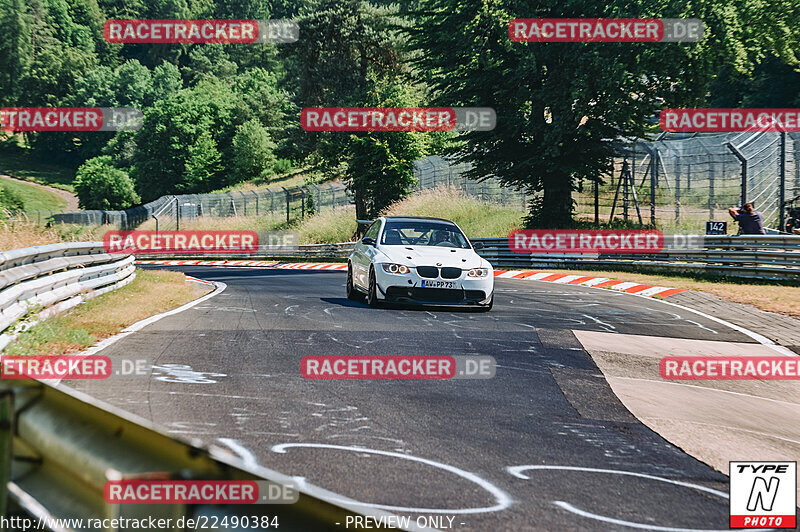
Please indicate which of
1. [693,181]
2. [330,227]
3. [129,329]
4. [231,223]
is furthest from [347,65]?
[129,329]

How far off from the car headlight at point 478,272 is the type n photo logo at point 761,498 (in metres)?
9.02

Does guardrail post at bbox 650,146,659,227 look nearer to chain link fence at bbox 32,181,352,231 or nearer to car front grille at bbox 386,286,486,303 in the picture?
car front grille at bbox 386,286,486,303

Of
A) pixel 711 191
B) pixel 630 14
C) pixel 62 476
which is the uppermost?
pixel 630 14

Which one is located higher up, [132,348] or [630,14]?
[630,14]

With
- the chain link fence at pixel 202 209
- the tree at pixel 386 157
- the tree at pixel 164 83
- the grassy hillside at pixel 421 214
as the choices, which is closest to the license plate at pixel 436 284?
the grassy hillside at pixel 421 214

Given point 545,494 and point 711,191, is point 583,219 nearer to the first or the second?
point 711,191

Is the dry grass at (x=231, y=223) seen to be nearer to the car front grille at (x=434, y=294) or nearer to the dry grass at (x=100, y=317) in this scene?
the dry grass at (x=100, y=317)

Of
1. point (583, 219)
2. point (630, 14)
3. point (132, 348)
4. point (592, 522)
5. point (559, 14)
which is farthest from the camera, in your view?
point (583, 219)

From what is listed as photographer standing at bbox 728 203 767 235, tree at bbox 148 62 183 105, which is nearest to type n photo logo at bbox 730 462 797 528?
photographer standing at bbox 728 203 767 235

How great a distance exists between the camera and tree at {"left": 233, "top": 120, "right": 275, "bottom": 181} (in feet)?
301

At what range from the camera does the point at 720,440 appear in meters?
6.20

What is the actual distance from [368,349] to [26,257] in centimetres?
437

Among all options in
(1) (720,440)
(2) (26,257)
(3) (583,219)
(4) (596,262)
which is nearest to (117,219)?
(3) (583,219)

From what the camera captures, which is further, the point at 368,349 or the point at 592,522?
the point at 368,349
